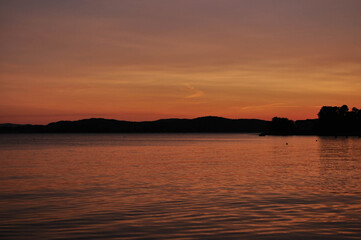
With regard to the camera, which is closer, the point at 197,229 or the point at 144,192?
the point at 197,229

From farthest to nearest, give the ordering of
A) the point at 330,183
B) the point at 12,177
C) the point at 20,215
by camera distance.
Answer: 1. the point at 12,177
2. the point at 330,183
3. the point at 20,215

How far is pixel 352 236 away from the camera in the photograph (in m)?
17.5

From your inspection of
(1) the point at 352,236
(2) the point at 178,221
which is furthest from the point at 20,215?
(1) the point at 352,236

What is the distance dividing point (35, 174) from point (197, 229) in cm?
2966

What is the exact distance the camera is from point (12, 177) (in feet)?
133

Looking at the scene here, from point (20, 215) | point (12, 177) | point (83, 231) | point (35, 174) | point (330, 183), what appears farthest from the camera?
point (35, 174)

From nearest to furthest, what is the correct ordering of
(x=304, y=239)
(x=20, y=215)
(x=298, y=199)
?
(x=304, y=239)
(x=20, y=215)
(x=298, y=199)

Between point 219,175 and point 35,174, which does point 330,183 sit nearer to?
point 219,175

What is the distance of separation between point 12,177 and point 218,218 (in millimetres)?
27108

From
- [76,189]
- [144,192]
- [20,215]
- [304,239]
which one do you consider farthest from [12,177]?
[304,239]

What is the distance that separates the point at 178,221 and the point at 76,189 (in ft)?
46.0

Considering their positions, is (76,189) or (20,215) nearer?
(20,215)

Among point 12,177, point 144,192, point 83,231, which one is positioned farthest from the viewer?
point 12,177

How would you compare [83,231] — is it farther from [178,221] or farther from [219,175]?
[219,175]
